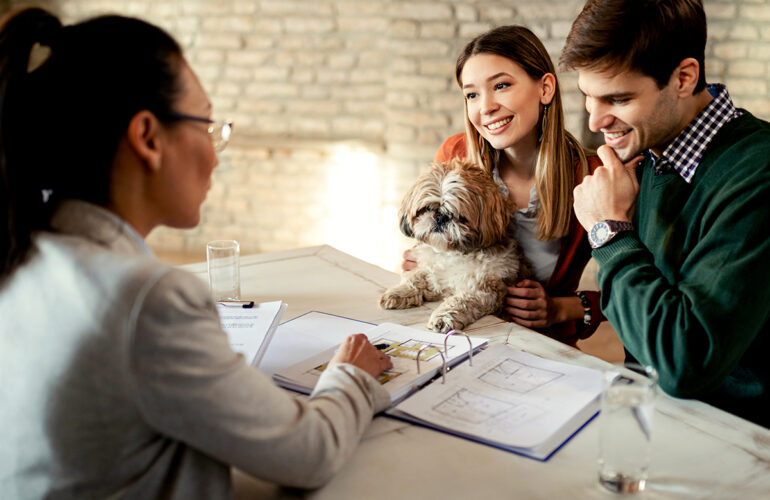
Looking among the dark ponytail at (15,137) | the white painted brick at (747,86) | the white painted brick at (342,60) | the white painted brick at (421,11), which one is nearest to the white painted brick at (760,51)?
the white painted brick at (747,86)

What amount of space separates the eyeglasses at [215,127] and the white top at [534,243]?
118 cm

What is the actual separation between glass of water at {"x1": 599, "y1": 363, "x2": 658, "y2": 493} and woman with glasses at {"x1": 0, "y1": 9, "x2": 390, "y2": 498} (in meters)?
0.41

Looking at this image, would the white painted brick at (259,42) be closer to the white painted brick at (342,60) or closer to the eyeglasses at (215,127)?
the white painted brick at (342,60)

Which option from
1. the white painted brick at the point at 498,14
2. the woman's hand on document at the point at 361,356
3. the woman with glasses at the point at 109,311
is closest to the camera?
the woman with glasses at the point at 109,311

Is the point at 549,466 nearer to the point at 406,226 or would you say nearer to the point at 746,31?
the point at 406,226

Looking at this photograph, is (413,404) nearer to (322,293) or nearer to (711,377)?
(711,377)

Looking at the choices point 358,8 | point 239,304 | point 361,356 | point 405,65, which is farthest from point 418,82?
point 361,356

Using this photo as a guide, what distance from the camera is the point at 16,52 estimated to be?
34.0 inches

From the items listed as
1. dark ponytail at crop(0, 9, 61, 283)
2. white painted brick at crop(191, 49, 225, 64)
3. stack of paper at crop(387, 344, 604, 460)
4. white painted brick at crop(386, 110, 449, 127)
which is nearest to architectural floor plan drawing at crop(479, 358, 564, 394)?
stack of paper at crop(387, 344, 604, 460)

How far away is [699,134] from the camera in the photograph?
1.42 meters

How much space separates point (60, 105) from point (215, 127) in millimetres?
278

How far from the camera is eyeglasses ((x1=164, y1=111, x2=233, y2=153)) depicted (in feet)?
3.07

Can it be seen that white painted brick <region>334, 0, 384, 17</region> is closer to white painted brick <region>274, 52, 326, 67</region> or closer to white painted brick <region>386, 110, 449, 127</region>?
white painted brick <region>274, 52, 326, 67</region>

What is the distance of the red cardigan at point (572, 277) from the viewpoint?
2070mm
